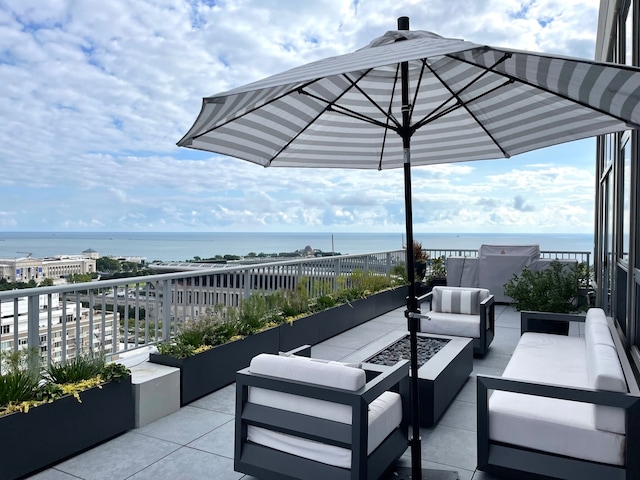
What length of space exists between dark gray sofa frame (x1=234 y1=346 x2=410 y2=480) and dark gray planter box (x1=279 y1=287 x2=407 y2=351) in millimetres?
2631

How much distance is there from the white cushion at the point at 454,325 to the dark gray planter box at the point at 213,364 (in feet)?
7.04

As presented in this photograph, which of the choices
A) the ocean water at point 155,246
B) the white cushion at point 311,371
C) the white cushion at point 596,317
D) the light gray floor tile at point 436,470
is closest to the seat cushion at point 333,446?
the white cushion at point 311,371

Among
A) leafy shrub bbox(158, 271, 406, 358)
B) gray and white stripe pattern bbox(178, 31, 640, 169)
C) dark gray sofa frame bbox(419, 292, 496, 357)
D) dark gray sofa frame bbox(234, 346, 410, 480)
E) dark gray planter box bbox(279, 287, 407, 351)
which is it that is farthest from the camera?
dark gray planter box bbox(279, 287, 407, 351)

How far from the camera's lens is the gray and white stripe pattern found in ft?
6.20

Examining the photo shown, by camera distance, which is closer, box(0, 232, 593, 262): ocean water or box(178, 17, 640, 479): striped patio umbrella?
box(178, 17, 640, 479): striped patio umbrella

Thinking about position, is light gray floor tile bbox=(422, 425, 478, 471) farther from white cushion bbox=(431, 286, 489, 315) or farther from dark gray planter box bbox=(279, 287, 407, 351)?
white cushion bbox=(431, 286, 489, 315)

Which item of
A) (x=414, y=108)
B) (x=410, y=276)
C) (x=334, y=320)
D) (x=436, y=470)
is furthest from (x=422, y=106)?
(x=334, y=320)

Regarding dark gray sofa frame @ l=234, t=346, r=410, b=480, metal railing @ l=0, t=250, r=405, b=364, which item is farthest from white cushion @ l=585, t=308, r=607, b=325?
metal railing @ l=0, t=250, r=405, b=364

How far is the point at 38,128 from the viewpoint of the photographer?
149 feet

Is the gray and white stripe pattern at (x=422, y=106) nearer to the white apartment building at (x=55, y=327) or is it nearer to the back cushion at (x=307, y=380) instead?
the back cushion at (x=307, y=380)

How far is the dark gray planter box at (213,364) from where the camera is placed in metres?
3.88

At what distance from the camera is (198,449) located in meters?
3.11

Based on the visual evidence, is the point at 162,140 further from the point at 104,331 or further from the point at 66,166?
the point at 104,331

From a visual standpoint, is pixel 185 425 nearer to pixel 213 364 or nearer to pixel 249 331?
pixel 213 364
